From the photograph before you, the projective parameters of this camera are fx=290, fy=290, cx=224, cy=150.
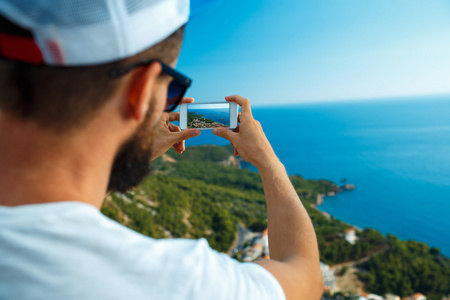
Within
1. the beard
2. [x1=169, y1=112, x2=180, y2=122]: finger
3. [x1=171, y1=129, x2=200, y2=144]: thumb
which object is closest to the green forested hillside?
[x1=169, y1=112, x2=180, y2=122]: finger

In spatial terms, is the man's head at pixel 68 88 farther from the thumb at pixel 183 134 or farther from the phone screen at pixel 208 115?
the phone screen at pixel 208 115

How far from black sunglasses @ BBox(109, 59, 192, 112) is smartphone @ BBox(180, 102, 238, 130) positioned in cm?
76

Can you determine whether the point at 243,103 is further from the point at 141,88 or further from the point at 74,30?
the point at 74,30

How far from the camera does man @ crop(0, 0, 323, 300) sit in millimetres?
467

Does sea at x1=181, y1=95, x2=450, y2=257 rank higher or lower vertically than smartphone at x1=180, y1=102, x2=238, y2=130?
lower

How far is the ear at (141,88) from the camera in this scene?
600mm

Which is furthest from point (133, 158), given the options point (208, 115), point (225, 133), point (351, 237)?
point (351, 237)

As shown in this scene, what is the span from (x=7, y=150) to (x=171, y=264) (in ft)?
1.24

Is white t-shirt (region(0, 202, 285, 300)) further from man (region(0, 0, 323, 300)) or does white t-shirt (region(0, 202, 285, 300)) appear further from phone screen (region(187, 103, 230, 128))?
phone screen (region(187, 103, 230, 128))

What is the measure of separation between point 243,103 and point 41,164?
94 cm

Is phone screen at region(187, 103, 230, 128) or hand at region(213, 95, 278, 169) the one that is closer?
hand at region(213, 95, 278, 169)

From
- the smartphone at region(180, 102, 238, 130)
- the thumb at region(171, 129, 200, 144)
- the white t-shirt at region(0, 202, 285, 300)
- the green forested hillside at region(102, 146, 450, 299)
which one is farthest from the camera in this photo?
the green forested hillside at region(102, 146, 450, 299)

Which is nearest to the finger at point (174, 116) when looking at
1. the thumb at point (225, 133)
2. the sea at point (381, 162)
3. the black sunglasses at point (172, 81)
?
the thumb at point (225, 133)

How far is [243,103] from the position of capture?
1340 millimetres
